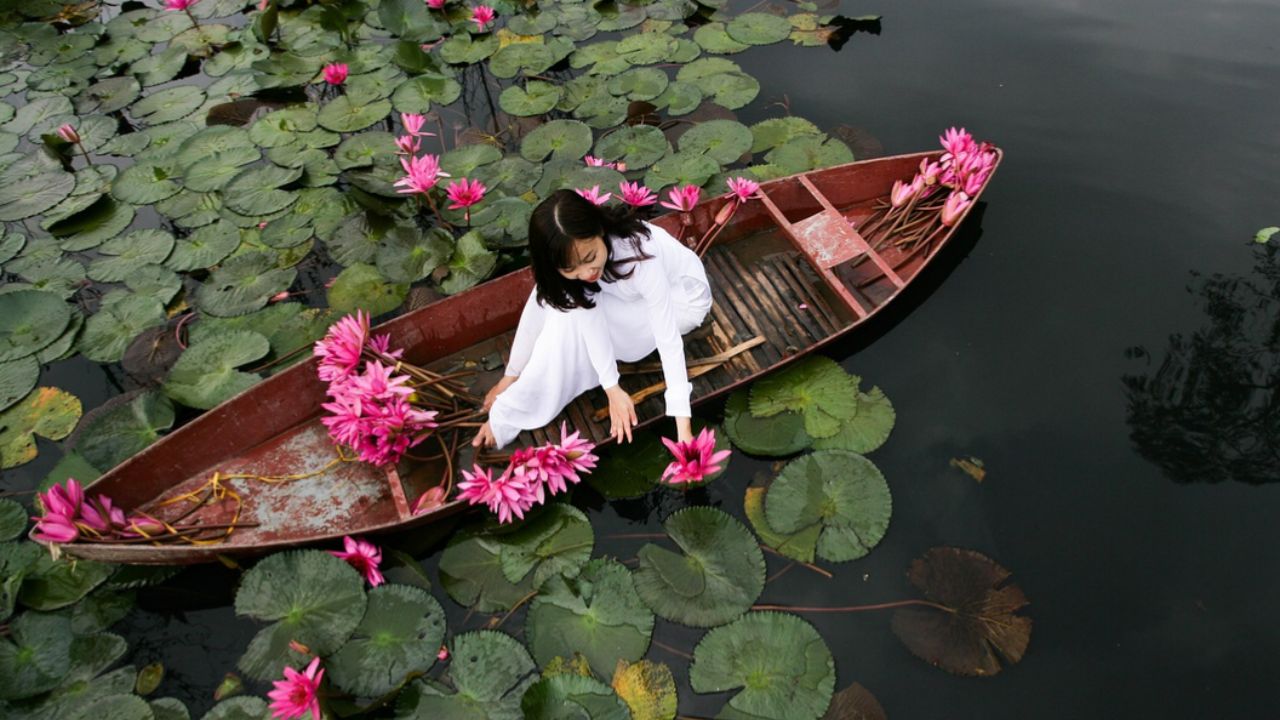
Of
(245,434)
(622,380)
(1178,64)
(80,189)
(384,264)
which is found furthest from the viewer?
(1178,64)

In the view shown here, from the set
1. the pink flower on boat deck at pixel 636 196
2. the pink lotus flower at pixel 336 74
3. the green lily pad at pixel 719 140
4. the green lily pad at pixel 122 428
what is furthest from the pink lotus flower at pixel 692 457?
the pink lotus flower at pixel 336 74

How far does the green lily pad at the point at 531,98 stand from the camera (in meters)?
4.52

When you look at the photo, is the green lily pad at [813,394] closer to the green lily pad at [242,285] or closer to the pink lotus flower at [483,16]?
the green lily pad at [242,285]

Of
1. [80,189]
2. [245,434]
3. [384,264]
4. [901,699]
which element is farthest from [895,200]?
[80,189]

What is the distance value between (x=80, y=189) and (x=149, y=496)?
2631mm

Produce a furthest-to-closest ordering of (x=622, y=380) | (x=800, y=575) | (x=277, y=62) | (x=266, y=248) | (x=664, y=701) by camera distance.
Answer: (x=277, y=62)
(x=266, y=248)
(x=622, y=380)
(x=800, y=575)
(x=664, y=701)

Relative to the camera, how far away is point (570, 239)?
77.4 inches

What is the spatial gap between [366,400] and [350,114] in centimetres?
282

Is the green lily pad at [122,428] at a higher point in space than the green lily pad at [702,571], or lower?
higher

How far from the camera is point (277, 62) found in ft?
16.2

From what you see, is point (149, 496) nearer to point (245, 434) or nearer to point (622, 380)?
point (245, 434)

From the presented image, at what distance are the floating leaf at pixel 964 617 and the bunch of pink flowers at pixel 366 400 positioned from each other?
78.6 inches

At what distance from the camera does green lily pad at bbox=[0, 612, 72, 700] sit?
2.43m

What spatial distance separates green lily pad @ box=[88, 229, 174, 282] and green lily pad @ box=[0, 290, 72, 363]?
251mm
